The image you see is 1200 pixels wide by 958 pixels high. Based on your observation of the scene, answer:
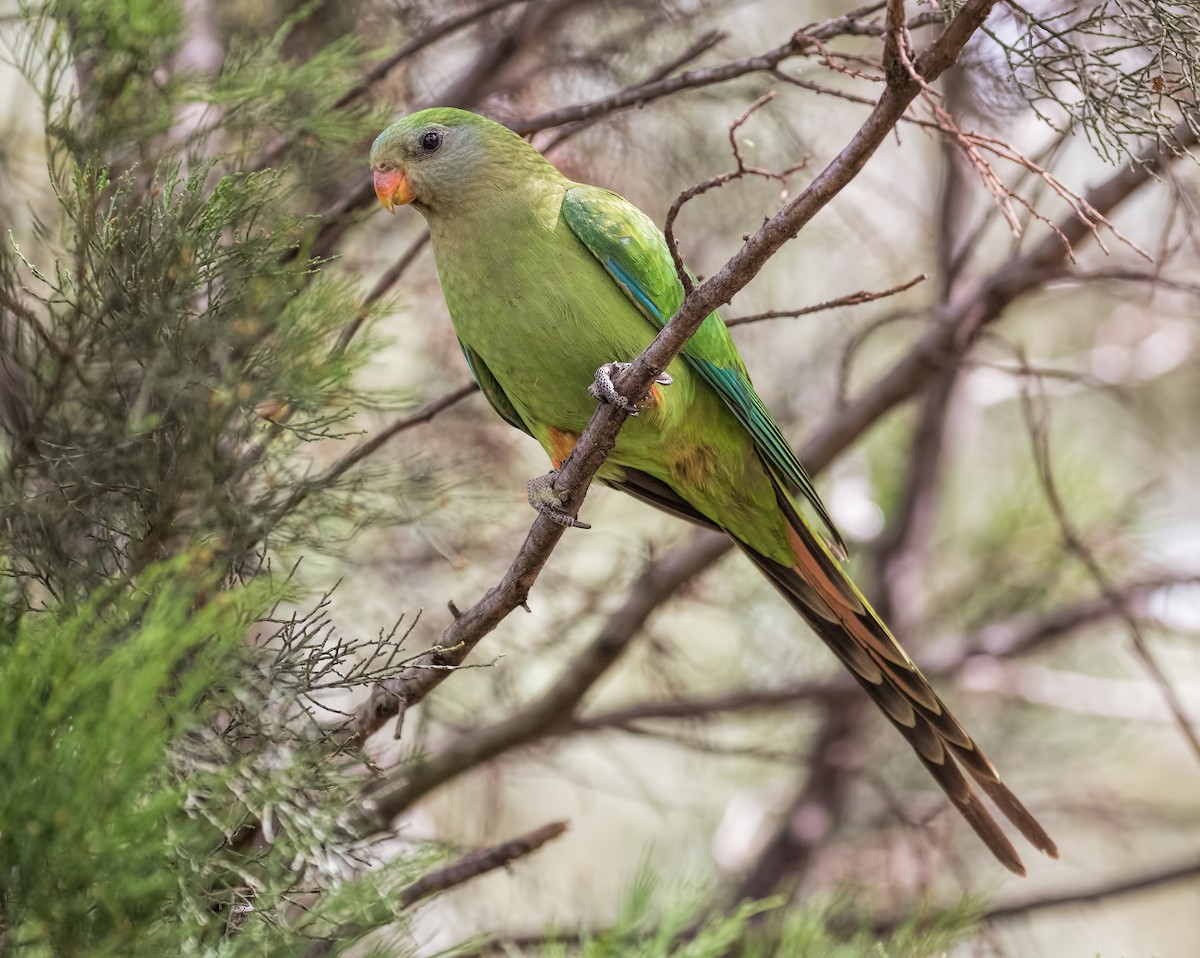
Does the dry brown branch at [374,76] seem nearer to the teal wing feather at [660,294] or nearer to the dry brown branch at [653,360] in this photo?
the teal wing feather at [660,294]

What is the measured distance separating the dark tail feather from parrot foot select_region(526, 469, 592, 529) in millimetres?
638

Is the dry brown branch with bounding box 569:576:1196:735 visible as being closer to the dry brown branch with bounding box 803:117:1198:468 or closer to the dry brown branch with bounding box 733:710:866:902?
the dry brown branch with bounding box 733:710:866:902

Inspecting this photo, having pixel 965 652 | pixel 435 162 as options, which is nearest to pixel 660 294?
pixel 435 162

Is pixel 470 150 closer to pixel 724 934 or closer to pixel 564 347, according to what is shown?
pixel 564 347

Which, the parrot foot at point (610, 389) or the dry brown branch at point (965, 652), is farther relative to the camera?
the dry brown branch at point (965, 652)

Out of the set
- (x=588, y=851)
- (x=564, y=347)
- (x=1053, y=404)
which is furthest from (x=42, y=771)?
(x=1053, y=404)

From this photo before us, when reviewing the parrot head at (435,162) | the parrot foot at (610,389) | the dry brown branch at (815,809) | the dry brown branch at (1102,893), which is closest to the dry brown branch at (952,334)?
Result: the parrot foot at (610,389)

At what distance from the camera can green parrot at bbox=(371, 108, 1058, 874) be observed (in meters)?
2.38

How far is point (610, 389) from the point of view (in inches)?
80.8

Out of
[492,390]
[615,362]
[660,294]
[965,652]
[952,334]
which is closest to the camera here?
[615,362]

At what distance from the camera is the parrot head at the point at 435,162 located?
252 centimetres

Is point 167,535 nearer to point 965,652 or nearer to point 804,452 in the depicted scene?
point 804,452

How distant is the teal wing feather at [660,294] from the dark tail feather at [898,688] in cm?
10

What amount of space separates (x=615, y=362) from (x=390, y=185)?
0.68m
